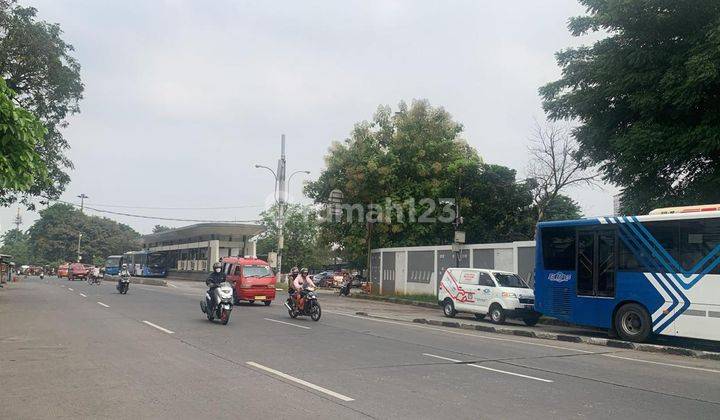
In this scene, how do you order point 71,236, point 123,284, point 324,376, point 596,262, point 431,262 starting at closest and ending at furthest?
point 324,376
point 596,262
point 123,284
point 431,262
point 71,236

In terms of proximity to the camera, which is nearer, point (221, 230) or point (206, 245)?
point (221, 230)

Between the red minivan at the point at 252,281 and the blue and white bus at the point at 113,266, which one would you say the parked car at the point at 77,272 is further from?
the red minivan at the point at 252,281

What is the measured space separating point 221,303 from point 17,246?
13282 centimetres

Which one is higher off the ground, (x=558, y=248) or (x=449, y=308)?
(x=558, y=248)

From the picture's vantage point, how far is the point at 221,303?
15828mm

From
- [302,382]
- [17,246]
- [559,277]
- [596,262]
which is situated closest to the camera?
[302,382]

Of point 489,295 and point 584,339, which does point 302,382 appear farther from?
point 489,295

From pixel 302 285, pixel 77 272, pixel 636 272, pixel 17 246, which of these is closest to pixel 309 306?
pixel 302 285

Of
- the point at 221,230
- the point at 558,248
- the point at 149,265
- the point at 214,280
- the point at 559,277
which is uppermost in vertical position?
the point at 221,230

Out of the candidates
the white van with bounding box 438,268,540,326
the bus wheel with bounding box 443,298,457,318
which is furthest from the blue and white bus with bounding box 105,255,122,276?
the white van with bounding box 438,268,540,326

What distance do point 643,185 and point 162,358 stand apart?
19.1 metres

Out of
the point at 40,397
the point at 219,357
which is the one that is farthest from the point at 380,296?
the point at 40,397

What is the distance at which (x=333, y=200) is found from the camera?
3938cm

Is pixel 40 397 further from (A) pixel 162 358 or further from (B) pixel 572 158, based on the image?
(B) pixel 572 158
